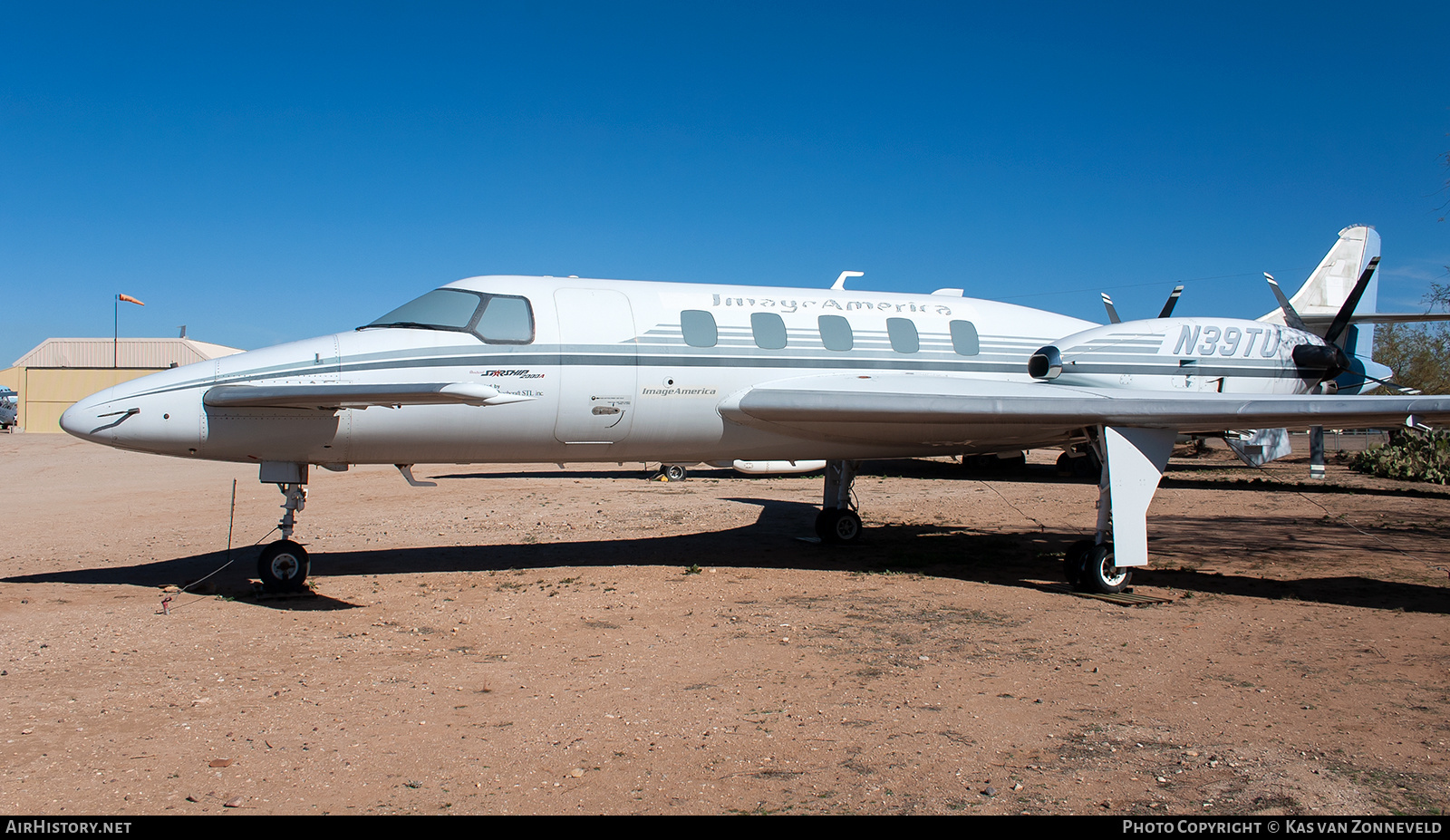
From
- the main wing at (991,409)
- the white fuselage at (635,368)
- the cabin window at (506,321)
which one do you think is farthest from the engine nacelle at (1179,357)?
the cabin window at (506,321)

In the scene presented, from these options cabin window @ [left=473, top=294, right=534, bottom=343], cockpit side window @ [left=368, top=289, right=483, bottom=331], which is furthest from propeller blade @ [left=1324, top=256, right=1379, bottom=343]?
cockpit side window @ [left=368, top=289, right=483, bottom=331]

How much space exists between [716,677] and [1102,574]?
206 inches

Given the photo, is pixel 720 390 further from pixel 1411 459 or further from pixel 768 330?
pixel 1411 459

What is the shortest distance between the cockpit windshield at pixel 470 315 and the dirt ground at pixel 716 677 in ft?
9.31

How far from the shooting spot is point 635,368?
9.58m

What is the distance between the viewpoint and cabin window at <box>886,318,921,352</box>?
424 inches

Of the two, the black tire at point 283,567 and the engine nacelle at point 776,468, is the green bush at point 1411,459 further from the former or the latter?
the black tire at point 283,567

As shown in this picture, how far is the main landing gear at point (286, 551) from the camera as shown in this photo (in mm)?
8531

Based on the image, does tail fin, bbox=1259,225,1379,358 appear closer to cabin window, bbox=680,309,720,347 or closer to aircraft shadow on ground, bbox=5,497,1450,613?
aircraft shadow on ground, bbox=5,497,1450,613

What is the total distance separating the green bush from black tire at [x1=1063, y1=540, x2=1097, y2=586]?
66.6 feet

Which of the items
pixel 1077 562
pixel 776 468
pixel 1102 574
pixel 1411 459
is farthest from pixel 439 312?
pixel 1411 459

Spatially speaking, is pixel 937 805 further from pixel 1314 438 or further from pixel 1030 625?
pixel 1314 438
